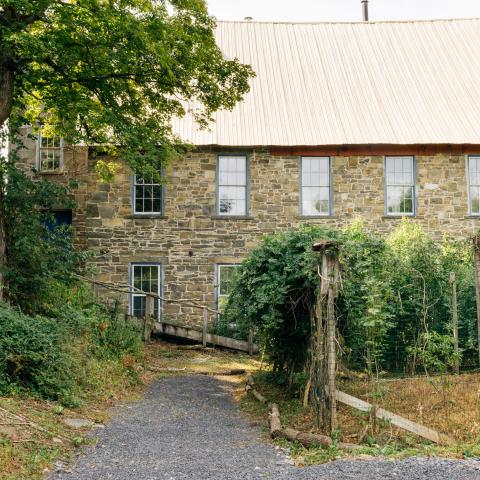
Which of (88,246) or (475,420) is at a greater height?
(88,246)

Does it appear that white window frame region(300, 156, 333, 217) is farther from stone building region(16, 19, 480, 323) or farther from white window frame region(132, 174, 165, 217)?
white window frame region(132, 174, 165, 217)

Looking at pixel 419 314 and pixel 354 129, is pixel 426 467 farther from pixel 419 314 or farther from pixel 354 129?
pixel 354 129

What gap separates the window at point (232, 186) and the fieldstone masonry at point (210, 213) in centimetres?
22

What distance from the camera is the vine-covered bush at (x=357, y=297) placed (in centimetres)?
945

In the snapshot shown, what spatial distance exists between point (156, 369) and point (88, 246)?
545 cm

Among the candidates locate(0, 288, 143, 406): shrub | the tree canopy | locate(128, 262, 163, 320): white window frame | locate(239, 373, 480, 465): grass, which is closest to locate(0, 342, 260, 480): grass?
locate(0, 288, 143, 406): shrub

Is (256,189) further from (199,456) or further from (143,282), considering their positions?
(199,456)

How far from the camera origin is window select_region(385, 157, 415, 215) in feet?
62.0

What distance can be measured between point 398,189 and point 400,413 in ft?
36.0

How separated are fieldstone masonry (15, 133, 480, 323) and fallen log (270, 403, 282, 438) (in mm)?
8774

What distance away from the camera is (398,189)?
18.9 meters

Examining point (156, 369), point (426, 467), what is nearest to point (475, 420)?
point (426, 467)

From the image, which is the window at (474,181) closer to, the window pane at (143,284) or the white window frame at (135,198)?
the white window frame at (135,198)

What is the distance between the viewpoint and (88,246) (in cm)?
1833
